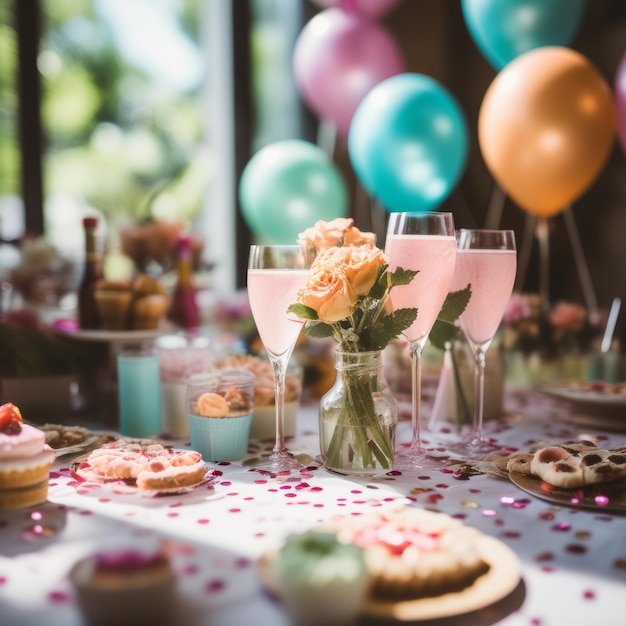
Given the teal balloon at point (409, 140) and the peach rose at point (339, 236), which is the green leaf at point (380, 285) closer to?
the peach rose at point (339, 236)

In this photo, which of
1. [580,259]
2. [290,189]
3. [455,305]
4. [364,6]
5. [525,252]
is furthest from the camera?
[525,252]

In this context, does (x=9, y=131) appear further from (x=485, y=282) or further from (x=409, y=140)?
(x=485, y=282)

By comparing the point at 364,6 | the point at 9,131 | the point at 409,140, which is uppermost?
the point at 364,6

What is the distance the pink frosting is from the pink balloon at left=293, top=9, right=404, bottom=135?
2422mm

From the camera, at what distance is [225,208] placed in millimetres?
4008

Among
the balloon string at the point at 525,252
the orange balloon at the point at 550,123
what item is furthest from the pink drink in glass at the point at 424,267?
the balloon string at the point at 525,252

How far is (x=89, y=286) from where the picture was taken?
1.58 m

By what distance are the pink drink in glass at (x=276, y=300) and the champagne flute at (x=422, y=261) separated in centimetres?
15

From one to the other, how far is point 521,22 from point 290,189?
3.36 ft

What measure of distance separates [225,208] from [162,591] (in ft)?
11.7

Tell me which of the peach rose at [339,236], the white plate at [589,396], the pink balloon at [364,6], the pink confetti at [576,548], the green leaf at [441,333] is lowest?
the pink confetti at [576,548]

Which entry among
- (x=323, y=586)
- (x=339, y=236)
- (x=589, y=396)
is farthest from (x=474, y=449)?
(x=323, y=586)

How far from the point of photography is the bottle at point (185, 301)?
5.88 feet

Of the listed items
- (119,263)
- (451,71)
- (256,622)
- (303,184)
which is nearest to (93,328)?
(256,622)
